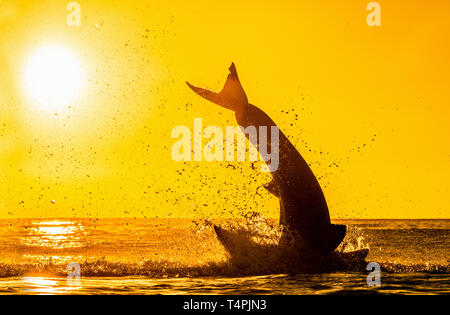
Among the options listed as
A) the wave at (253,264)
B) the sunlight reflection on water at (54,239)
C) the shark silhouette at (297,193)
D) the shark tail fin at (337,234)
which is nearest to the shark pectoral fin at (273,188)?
the shark silhouette at (297,193)

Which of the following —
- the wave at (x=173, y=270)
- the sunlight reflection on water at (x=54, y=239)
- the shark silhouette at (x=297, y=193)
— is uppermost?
the shark silhouette at (x=297, y=193)

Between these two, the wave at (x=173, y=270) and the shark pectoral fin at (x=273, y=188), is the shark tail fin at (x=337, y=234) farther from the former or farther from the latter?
the shark pectoral fin at (x=273, y=188)

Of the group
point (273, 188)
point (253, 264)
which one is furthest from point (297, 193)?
point (253, 264)

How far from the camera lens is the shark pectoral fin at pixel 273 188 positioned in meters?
17.5

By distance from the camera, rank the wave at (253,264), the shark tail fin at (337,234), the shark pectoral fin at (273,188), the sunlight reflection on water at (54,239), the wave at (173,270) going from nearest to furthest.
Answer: the shark tail fin at (337,234), the shark pectoral fin at (273,188), the wave at (253,264), the wave at (173,270), the sunlight reflection on water at (54,239)

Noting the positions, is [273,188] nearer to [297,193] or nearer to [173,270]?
[297,193]

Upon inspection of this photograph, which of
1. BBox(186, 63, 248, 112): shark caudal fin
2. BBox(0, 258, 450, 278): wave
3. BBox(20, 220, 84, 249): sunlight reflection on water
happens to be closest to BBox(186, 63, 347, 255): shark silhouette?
BBox(186, 63, 248, 112): shark caudal fin

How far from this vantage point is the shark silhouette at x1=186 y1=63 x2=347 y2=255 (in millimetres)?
17141

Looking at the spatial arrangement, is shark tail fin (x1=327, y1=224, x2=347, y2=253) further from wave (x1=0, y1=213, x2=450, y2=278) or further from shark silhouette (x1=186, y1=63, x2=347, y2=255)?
wave (x1=0, y1=213, x2=450, y2=278)

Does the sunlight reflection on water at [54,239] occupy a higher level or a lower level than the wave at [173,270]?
higher
